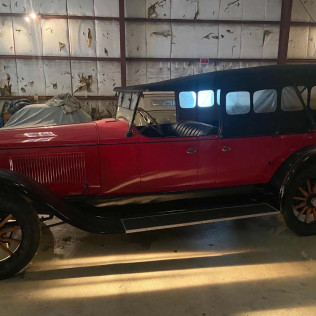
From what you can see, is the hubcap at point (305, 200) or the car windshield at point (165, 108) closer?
the hubcap at point (305, 200)

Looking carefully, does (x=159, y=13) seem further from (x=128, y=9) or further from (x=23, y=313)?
(x=23, y=313)

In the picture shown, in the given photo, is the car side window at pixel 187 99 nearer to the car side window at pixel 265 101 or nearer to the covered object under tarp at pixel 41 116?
the car side window at pixel 265 101

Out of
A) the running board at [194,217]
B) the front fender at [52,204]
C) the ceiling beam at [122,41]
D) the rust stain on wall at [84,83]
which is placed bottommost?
the running board at [194,217]

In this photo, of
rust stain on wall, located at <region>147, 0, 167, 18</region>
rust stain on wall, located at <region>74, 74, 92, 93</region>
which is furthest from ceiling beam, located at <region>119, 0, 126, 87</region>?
rust stain on wall, located at <region>74, 74, 92, 93</region>

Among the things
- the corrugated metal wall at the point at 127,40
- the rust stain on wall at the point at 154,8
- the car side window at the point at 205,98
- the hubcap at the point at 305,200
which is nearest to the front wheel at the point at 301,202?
the hubcap at the point at 305,200

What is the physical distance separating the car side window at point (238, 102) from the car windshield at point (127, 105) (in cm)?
88

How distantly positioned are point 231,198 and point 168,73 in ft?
18.3

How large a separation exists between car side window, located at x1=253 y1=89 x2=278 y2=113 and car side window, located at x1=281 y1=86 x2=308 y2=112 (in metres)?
0.09

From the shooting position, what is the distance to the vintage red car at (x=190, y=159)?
2664 mm

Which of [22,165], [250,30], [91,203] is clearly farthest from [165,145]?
[250,30]

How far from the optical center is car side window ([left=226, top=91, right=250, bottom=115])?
2826 mm

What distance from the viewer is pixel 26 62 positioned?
7434 mm

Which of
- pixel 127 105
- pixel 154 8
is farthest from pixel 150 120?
pixel 154 8

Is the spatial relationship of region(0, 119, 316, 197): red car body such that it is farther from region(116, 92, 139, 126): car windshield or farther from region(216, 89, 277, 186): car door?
region(116, 92, 139, 126): car windshield
